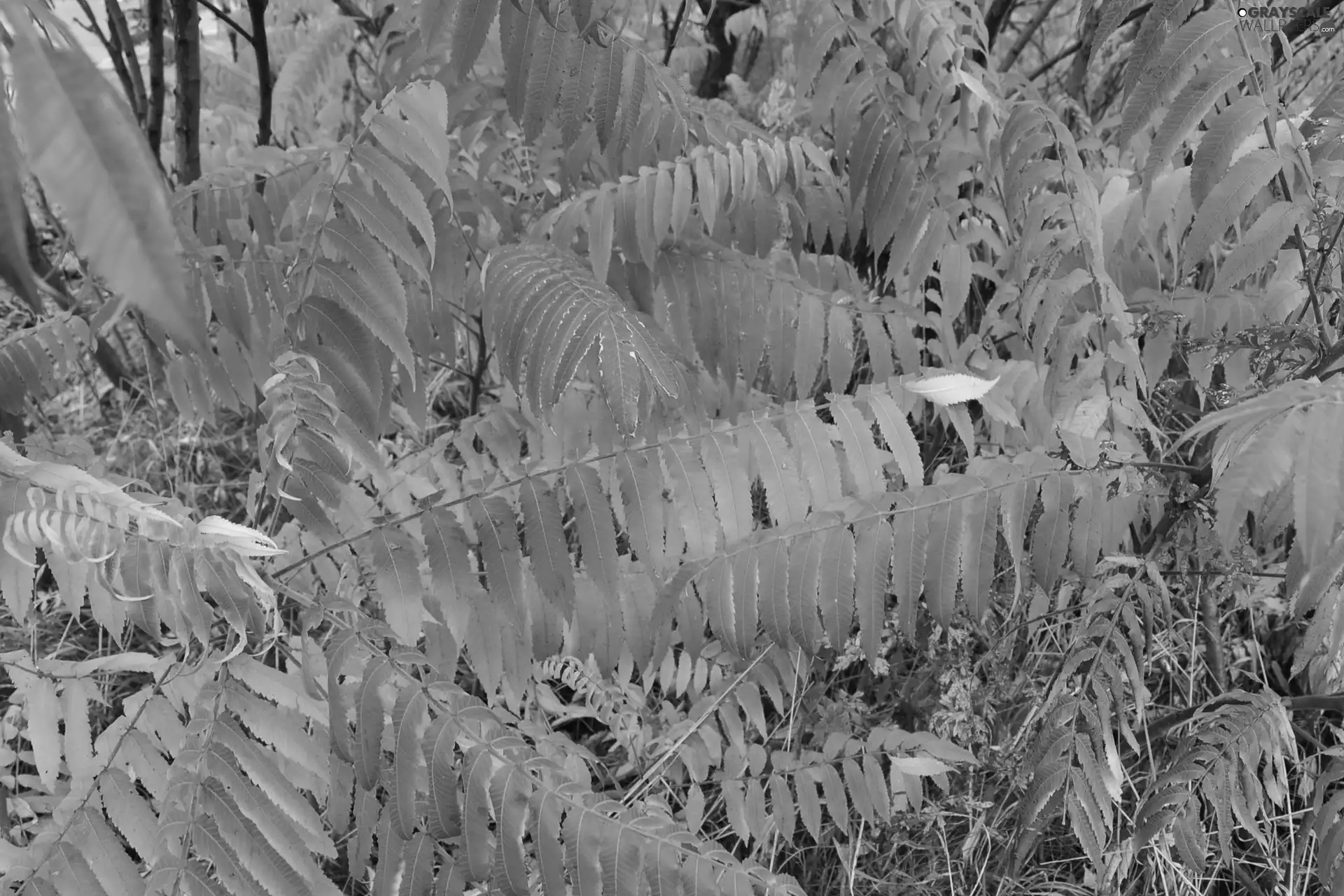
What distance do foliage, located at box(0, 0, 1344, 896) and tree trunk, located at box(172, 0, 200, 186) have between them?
1.95 feet

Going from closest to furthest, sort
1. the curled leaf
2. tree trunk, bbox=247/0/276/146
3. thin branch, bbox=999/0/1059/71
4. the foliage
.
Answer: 1. the foliage
2. the curled leaf
3. tree trunk, bbox=247/0/276/146
4. thin branch, bbox=999/0/1059/71

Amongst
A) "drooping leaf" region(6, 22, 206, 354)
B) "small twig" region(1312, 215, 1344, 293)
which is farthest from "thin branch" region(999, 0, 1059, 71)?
"drooping leaf" region(6, 22, 206, 354)

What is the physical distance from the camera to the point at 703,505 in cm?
147

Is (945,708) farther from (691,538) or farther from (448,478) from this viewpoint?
(448,478)

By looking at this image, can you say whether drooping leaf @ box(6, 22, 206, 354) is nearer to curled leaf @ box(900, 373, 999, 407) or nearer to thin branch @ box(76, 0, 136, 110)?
curled leaf @ box(900, 373, 999, 407)

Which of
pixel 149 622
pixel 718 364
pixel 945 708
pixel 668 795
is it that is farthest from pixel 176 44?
pixel 945 708

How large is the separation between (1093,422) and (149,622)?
1417 mm

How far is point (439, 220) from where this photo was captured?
6.57 ft

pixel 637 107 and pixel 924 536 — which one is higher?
pixel 637 107

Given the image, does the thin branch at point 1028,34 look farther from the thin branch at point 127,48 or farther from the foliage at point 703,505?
the thin branch at point 127,48

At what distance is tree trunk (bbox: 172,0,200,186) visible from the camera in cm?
243

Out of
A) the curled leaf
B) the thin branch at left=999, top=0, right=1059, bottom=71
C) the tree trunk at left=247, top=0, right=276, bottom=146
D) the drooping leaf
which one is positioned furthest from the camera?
the thin branch at left=999, top=0, right=1059, bottom=71

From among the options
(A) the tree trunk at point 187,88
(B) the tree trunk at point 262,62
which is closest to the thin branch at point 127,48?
(A) the tree trunk at point 187,88

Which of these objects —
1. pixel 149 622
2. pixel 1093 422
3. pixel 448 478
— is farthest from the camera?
pixel 448 478
